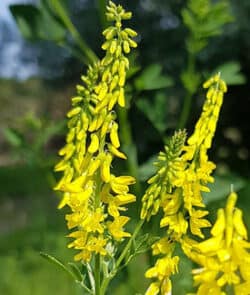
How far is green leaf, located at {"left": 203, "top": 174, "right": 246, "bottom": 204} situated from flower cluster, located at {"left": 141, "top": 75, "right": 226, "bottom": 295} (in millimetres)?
969

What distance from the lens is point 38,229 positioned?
8125 mm

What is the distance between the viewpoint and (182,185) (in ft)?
2.62

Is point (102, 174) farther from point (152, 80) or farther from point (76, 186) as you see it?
point (152, 80)

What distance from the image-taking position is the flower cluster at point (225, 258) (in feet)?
2.28

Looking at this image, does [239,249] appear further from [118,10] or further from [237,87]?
[237,87]

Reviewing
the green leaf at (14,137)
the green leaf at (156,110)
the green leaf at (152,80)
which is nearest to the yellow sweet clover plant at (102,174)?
the green leaf at (152,80)

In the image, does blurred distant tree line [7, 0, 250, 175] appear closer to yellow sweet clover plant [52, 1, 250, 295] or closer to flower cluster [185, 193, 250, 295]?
yellow sweet clover plant [52, 1, 250, 295]

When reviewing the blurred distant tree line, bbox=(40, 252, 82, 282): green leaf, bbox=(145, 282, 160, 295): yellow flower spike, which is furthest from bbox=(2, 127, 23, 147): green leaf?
the blurred distant tree line

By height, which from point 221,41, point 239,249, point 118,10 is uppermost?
point 221,41

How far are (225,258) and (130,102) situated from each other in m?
1.12

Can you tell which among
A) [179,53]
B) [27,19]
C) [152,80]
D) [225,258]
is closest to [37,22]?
[27,19]

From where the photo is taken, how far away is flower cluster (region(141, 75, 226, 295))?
0.80 m

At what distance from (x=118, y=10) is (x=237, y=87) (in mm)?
8323

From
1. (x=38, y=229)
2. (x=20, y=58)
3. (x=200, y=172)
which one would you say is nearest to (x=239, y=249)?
(x=200, y=172)
